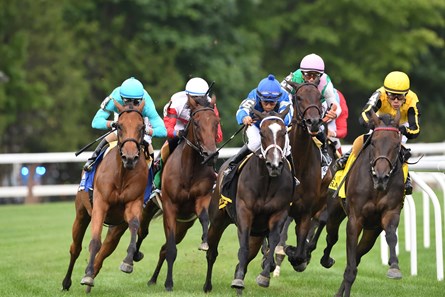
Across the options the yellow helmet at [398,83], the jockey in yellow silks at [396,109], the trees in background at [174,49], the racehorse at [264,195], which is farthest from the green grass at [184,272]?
the trees in background at [174,49]

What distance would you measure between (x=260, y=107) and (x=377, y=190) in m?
1.46

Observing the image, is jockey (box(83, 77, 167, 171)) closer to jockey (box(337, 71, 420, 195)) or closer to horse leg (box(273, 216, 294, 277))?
horse leg (box(273, 216, 294, 277))

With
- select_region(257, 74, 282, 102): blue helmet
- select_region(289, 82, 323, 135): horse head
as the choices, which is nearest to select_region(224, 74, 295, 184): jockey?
select_region(257, 74, 282, 102): blue helmet

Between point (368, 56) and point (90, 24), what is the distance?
9009mm

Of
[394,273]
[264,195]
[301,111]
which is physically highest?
[301,111]

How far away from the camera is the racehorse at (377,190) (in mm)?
11281

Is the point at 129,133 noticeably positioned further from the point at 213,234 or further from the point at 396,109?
the point at 396,109

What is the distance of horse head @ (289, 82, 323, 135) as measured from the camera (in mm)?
12055

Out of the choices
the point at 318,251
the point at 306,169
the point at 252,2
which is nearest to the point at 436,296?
the point at 306,169

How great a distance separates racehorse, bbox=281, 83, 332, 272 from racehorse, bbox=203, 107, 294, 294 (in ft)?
1.56

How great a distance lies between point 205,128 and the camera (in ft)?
41.9

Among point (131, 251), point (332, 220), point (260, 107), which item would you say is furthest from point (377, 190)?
point (131, 251)

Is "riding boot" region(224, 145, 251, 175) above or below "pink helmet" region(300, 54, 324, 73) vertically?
below

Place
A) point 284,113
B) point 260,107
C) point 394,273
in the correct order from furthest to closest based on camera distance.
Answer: point 260,107 → point 284,113 → point 394,273
